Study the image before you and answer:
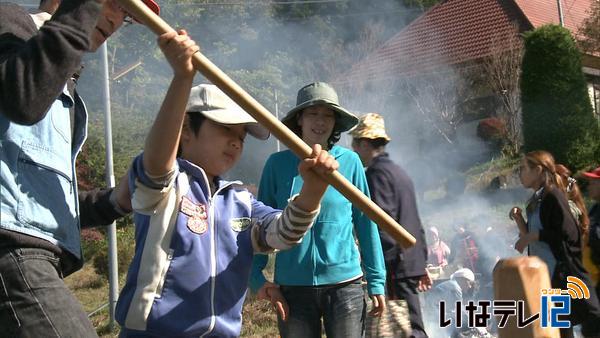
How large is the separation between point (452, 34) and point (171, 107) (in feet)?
77.9

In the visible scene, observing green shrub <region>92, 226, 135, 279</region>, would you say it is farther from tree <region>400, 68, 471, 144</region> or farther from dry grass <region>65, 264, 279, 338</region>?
tree <region>400, 68, 471, 144</region>

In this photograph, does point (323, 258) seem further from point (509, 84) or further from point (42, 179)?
point (509, 84)

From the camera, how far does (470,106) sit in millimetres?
22359

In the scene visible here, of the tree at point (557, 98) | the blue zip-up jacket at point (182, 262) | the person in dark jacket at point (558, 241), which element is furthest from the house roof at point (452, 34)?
the blue zip-up jacket at point (182, 262)

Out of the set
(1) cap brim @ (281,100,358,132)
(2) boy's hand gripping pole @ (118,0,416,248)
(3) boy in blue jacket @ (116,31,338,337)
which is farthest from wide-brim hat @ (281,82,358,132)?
(2) boy's hand gripping pole @ (118,0,416,248)

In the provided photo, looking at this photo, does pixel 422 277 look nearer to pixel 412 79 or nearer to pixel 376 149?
pixel 376 149

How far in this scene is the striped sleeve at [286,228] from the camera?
2.18 metres

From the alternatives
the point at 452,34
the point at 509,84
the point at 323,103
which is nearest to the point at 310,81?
the point at 452,34

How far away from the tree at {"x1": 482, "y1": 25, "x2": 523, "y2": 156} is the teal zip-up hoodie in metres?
16.5

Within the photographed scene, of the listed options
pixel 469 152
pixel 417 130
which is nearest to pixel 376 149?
pixel 469 152

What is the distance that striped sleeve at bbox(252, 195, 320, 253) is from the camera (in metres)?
2.18

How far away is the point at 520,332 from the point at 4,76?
1306 mm

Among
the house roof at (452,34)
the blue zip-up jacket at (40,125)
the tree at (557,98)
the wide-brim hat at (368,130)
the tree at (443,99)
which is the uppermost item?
the house roof at (452,34)

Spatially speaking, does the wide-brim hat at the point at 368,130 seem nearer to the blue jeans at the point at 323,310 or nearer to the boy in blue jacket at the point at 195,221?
the blue jeans at the point at 323,310
